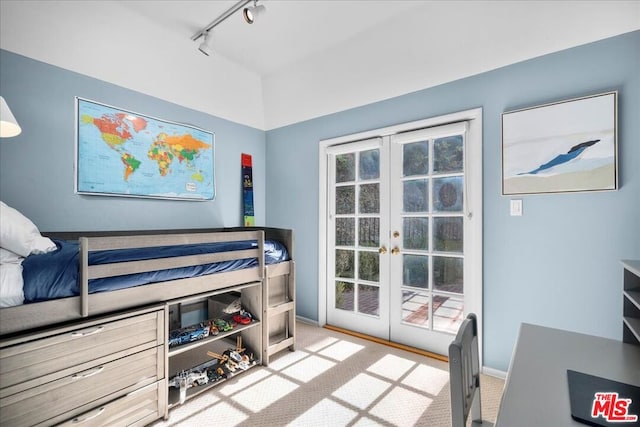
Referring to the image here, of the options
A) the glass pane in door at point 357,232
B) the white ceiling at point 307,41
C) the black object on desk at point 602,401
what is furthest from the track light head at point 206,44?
the black object on desk at point 602,401

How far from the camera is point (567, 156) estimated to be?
1.98 m

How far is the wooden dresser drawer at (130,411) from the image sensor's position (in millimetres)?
1517

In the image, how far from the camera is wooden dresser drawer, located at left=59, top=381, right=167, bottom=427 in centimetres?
152

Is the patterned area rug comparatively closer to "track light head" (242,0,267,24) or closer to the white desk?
the white desk

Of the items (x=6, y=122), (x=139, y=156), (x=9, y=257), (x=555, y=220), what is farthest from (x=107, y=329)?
(x=555, y=220)

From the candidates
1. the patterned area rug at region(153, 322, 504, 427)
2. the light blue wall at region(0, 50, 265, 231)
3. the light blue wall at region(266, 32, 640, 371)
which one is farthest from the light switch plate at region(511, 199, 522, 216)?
the light blue wall at region(0, 50, 265, 231)

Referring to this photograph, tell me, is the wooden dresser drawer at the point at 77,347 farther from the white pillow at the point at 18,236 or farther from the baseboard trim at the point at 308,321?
the baseboard trim at the point at 308,321

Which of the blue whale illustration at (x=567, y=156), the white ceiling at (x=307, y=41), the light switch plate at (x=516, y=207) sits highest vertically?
the white ceiling at (x=307, y=41)

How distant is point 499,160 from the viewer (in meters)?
2.25

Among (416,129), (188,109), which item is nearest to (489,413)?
(416,129)

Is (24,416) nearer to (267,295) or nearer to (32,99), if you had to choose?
(267,295)

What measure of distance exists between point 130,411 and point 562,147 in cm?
308

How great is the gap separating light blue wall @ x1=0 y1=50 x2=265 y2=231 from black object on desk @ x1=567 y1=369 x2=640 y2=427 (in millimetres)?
2953

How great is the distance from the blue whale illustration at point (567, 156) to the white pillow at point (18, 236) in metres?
3.06
